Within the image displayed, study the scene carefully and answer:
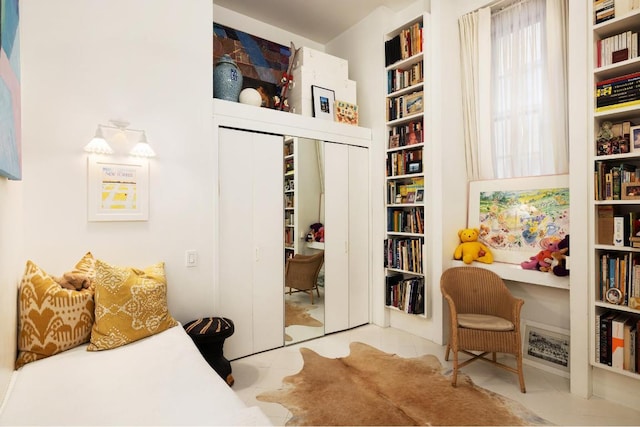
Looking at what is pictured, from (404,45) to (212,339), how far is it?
10.4 ft

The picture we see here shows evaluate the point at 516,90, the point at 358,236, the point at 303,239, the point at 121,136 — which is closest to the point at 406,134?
the point at 516,90

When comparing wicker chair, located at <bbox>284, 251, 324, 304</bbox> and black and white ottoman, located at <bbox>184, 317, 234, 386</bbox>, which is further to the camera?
wicker chair, located at <bbox>284, 251, 324, 304</bbox>

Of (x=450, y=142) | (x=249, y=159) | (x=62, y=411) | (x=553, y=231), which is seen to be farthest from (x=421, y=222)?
(x=62, y=411)

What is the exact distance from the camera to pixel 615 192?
2.12 m

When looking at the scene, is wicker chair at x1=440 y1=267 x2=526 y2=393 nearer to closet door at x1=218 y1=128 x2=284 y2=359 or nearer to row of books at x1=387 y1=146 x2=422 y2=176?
row of books at x1=387 y1=146 x2=422 y2=176

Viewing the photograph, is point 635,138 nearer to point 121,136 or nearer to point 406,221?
point 406,221

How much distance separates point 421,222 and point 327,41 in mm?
2550

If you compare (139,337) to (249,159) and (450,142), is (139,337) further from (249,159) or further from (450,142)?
(450,142)

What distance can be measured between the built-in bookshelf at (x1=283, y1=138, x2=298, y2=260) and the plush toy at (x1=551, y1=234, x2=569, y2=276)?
2076 mm

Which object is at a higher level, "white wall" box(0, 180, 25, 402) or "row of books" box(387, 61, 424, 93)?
"row of books" box(387, 61, 424, 93)

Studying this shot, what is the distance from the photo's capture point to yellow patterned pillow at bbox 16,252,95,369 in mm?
1705

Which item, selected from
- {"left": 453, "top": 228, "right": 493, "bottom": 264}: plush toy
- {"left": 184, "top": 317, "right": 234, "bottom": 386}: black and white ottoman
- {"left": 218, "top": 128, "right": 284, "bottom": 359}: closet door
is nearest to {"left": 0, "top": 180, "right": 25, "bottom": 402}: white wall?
{"left": 184, "top": 317, "right": 234, "bottom": 386}: black and white ottoman

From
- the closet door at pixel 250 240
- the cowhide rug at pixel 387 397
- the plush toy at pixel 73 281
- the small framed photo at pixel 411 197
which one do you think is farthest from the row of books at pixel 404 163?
the plush toy at pixel 73 281

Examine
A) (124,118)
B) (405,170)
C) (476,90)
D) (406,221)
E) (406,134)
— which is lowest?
(406,221)
